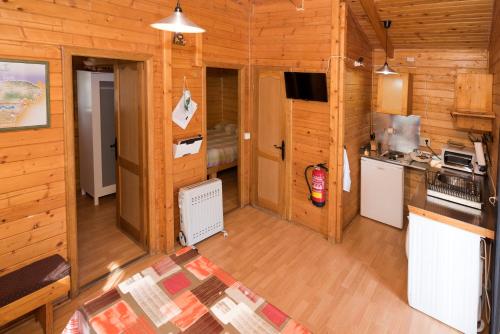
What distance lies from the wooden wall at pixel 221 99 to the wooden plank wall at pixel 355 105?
133 inches

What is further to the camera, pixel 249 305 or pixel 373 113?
pixel 373 113

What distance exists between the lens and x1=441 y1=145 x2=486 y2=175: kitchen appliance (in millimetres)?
3379

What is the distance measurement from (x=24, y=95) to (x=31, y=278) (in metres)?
1.35

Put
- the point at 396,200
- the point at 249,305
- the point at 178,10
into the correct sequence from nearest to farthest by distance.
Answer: the point at 249,305 < the point at 178,10 < the point at 396,200

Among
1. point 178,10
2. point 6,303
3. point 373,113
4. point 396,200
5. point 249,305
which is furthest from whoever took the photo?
point 373,113

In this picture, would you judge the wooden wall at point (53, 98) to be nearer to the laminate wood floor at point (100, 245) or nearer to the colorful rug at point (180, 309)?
the laminate wood floor at point (100, 245)

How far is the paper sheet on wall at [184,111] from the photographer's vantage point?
11.7ft

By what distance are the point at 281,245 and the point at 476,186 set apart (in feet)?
6.79

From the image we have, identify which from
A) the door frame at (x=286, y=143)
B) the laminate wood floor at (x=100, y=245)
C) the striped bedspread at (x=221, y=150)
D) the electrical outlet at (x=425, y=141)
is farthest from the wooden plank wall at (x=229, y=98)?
the electrical outlet at (x=425, y=141)

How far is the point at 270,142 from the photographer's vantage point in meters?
4.55

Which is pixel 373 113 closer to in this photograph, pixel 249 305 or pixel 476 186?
pixel 476 186

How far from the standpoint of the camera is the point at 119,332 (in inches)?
59.2

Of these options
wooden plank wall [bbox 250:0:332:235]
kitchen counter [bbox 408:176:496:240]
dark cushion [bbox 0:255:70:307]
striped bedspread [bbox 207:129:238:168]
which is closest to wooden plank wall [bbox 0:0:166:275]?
dark cushion [bbox 0:255:70:307]

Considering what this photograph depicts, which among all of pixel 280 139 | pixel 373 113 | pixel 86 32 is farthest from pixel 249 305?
pixel 373 113
